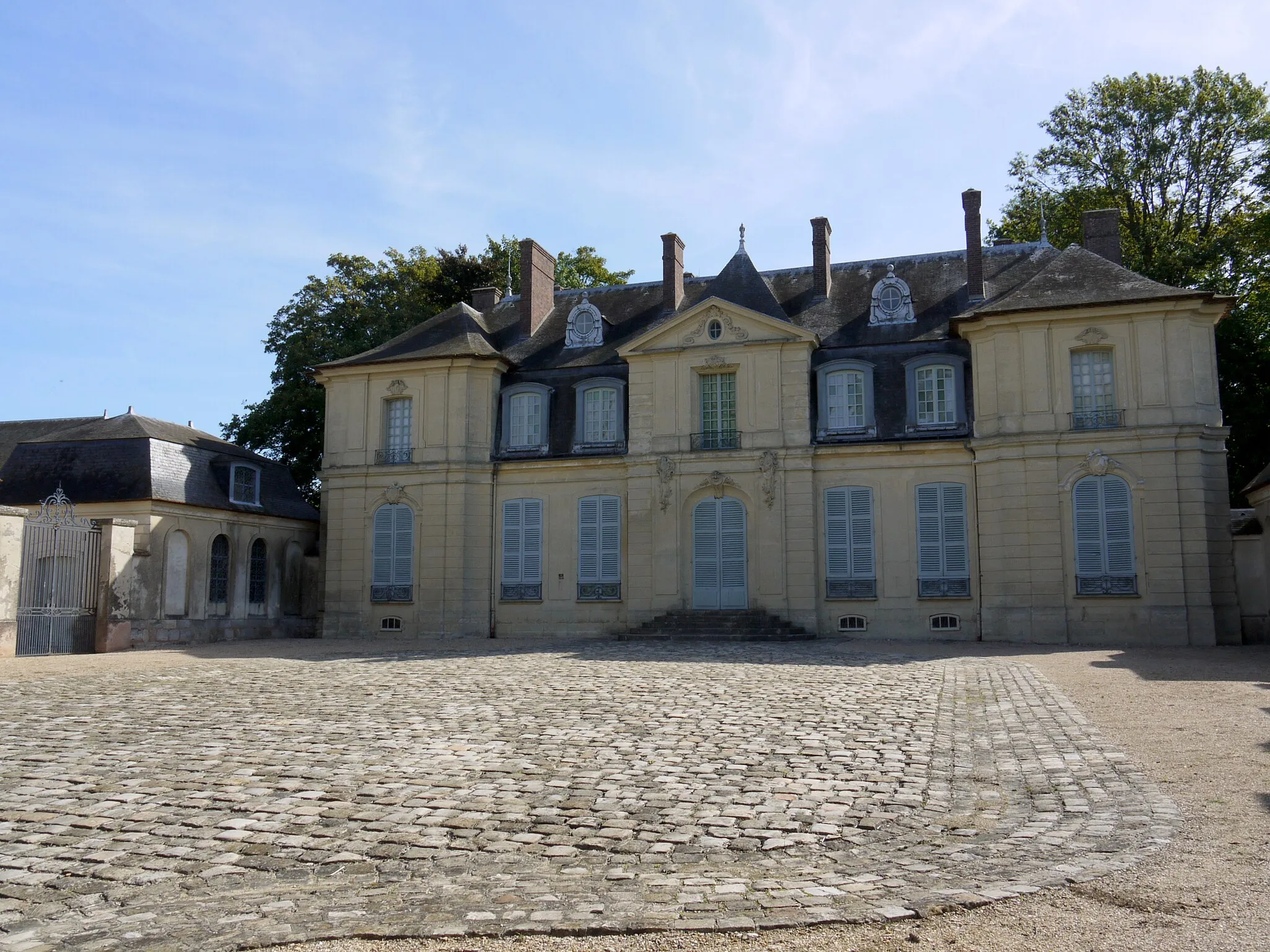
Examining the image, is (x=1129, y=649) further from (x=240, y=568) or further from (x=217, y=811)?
(x=240, y=568)

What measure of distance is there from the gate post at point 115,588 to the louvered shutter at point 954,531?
1670cm

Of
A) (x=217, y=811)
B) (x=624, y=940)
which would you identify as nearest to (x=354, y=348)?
(x=217, y=811)

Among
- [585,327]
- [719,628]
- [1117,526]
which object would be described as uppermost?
[585,327]

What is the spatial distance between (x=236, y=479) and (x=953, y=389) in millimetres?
16823

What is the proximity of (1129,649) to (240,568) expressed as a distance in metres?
19.4

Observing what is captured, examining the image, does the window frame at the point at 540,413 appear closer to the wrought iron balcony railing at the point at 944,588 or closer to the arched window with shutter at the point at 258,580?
the arched window with shutter at the point at 258,580

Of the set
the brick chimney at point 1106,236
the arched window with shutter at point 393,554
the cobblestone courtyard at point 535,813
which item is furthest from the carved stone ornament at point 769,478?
the cobblestone courtyard at point 535,813

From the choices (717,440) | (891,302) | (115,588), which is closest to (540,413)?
(717,440)

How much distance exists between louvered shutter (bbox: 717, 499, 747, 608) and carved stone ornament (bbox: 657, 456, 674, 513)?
4.05 feet

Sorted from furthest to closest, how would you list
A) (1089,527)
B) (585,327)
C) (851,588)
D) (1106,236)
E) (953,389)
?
1. (585,327)
2. (1106,236)
3. (953,389)
4. (851,588)
5. (1089,527)

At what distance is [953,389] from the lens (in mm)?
22516

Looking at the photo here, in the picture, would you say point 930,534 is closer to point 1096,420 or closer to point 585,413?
point 1096,420

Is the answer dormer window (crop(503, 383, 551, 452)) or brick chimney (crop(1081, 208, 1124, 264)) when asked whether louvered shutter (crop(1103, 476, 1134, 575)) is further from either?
dormer window (crop(503, 383, 551, 452))

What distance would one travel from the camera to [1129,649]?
18.7m
